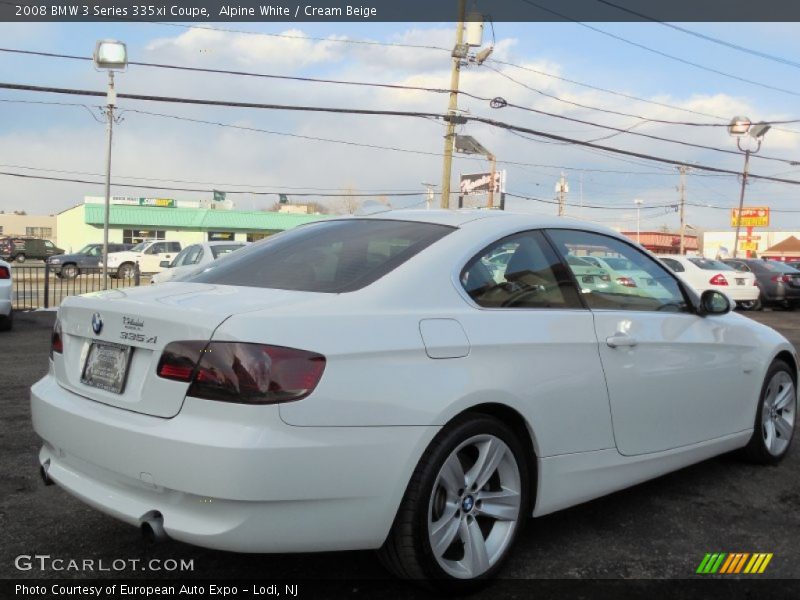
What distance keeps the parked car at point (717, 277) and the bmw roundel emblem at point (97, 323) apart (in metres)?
17.4

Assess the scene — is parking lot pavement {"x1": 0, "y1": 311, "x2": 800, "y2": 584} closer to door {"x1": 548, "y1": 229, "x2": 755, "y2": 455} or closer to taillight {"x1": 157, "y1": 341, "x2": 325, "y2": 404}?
door {"x1": 548, "y1": 229, "x2": 755, "y2": 455}

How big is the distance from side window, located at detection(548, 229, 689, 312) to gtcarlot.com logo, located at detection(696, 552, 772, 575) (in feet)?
3.92

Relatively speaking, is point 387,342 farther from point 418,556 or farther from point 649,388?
point 649,388

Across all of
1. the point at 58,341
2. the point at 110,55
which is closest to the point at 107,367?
the point at 58,341

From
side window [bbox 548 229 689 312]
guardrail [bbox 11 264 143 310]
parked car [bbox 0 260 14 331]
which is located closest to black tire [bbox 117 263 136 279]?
guardrail [bbox 11 264 143 310]

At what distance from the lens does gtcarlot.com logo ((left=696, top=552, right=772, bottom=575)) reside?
3018 mm

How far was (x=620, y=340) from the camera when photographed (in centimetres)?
332

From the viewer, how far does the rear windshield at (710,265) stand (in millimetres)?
18953

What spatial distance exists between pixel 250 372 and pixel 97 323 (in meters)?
0.81

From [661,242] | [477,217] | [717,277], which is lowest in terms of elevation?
[717,277]

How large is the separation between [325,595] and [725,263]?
802 inches

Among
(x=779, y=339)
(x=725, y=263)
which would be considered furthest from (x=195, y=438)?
(x=725, y=263)

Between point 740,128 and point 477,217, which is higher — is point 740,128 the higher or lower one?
the higher one

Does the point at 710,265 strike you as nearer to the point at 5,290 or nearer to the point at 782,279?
the point at 782,279
